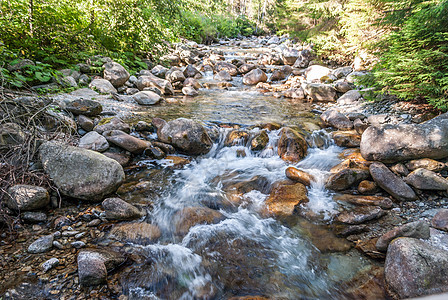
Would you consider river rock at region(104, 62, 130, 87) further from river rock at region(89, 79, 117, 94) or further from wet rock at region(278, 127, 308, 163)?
wet rock at region(278, 127, 308, 163)

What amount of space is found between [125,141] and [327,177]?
4179mm

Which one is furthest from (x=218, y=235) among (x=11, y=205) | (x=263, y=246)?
(x=11, y=205)

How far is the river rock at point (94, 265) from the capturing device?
2.35m

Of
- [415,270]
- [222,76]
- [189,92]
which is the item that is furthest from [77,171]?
[222,76]

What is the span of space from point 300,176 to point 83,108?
537 centimetres

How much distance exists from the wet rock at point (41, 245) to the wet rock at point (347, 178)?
4.33 m

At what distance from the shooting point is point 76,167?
139 inches

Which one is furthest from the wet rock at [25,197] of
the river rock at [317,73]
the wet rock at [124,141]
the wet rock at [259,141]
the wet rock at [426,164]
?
the river rock at [317,73]

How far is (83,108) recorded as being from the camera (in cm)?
575

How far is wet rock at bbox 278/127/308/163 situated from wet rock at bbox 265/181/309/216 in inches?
42.4

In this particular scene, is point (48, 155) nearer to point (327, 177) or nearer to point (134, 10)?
point (327, 177)

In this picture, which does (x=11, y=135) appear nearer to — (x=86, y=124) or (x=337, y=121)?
(x=86, y=124)

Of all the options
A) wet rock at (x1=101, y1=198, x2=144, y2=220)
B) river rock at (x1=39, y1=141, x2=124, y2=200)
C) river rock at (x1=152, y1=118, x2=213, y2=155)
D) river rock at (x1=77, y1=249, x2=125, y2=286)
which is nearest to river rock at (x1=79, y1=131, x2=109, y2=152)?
river rock at (x1=39, y1=141, x2=124, y2=200)

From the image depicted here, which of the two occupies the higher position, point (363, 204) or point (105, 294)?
point (363, 204)
